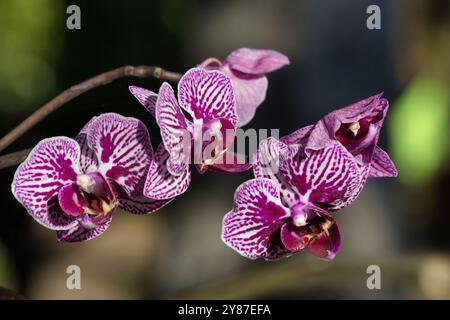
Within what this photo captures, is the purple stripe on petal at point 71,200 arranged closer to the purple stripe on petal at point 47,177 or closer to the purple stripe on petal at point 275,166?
the purple stripe on petal at point 47,177

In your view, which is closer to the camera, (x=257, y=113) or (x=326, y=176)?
(x=326, y=176)

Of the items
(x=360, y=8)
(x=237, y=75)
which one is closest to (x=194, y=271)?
(x=360, y=8)

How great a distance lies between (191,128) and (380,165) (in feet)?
0.51

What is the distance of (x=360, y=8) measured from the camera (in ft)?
6.64

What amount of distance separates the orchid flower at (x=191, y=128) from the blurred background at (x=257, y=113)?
128cm

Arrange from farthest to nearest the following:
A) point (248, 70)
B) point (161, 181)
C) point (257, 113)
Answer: point (257, 113) < point (248, 70) < point (161, 181)

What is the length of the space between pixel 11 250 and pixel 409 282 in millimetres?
1426

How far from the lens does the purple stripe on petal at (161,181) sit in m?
0.53

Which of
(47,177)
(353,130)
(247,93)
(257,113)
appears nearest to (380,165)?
(353,130)

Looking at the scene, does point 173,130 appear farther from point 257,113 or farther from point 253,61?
point 257,113

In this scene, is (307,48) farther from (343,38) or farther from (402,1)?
(402,1)

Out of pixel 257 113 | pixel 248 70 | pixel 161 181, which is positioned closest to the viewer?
pixel 161 181

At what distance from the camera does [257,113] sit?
207 centimetres

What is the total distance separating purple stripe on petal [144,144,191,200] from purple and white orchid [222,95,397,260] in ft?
0.17
